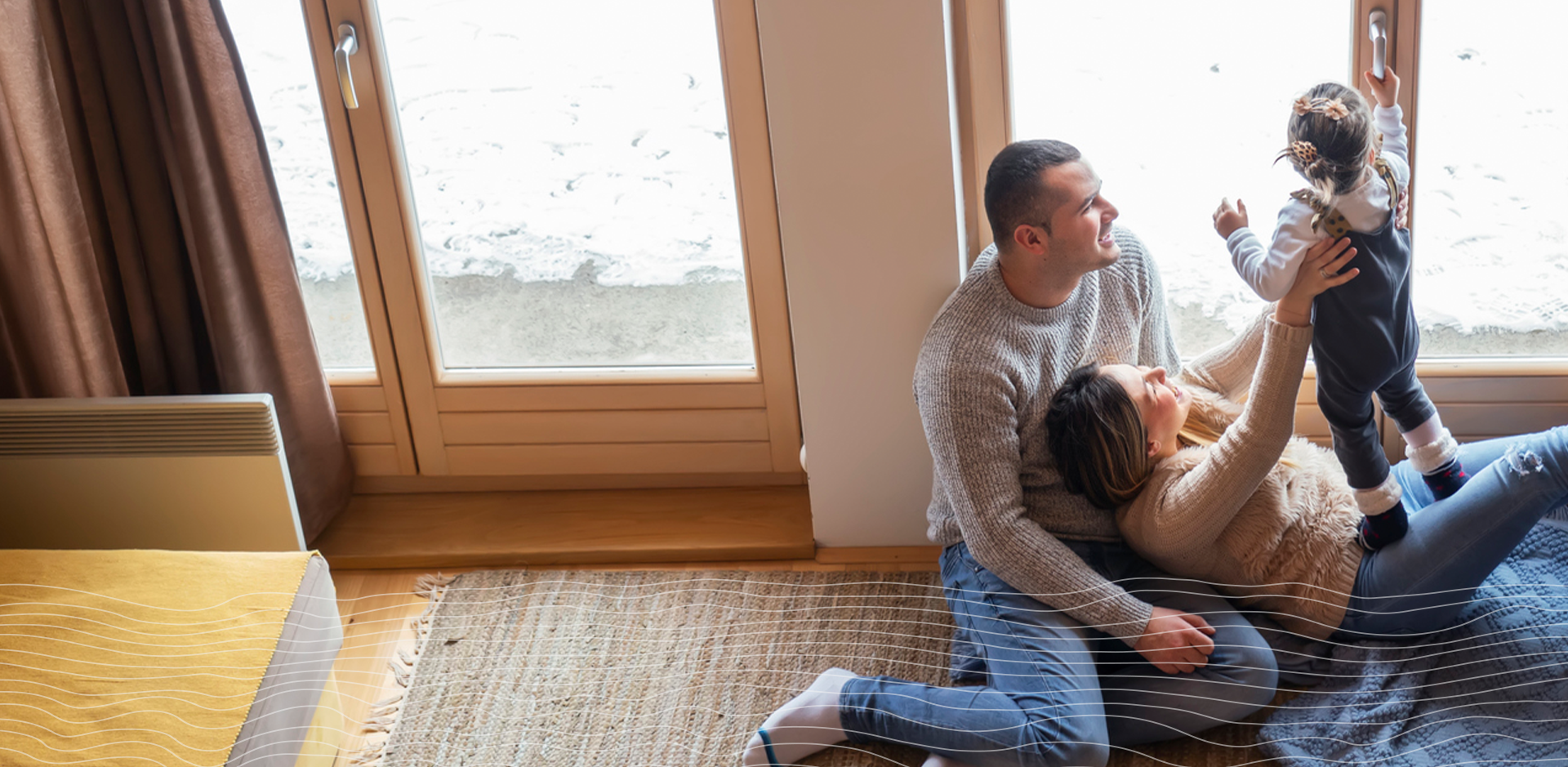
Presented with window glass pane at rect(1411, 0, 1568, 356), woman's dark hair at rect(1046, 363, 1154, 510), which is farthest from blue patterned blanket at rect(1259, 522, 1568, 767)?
window glass pane at rect(1411, 0, 1568, 356)

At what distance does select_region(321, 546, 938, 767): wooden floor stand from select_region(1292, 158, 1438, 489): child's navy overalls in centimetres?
84

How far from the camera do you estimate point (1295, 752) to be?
69.4 inches

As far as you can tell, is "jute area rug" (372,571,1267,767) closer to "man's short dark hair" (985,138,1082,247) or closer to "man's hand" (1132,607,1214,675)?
"man's hand" (1132,607,1214,675)

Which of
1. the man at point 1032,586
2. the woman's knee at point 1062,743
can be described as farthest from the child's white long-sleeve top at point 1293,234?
the woman's knee at point 1062,743

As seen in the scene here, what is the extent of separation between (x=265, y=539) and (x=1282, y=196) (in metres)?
1.87

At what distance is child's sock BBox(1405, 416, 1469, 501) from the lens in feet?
6.11

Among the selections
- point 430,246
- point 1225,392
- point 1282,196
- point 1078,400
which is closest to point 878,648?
point 1078,400

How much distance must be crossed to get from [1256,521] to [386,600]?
1598mm

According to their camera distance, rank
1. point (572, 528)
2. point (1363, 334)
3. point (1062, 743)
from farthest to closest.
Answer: point (572, 528) < point (1062, 743) < point (1363, 334)

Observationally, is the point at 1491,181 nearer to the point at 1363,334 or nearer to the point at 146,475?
the point at 1363,334

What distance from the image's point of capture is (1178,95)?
2189 millimetres

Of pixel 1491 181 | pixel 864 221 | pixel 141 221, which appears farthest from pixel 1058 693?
pixel 141 221

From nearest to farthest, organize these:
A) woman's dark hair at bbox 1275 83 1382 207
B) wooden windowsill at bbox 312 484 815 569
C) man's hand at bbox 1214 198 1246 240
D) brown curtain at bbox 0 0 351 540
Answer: woman's dark hair at bbox 1275 83 1382 207, man's hand at bbox 1214 198 1246 240, brown curtain at bbox 0 0 351 540, wooden windowsill at bbox 312 484 815 569

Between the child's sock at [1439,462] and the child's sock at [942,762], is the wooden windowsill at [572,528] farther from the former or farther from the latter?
the child's sock at [1439,462]
